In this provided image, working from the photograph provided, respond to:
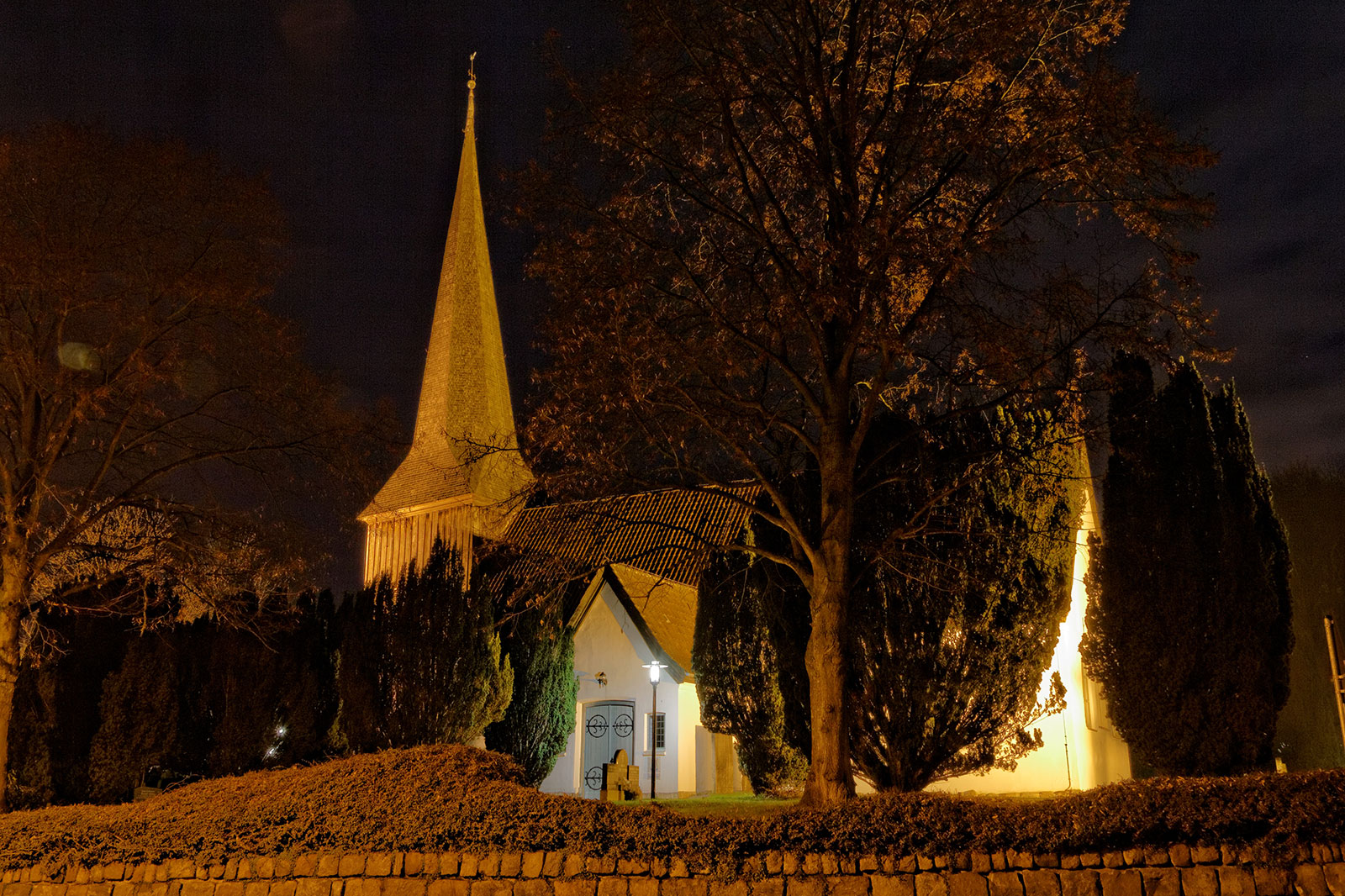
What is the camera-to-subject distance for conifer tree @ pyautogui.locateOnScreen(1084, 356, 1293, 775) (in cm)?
1374

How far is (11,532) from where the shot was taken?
17.0 meters

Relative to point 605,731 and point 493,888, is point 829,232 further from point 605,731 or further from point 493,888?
point 605,731

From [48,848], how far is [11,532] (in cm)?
658

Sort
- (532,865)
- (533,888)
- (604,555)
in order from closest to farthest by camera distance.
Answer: (533,888) < (532,865) < (604,555)

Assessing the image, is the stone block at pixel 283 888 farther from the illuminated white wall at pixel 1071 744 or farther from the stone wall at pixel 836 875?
the illuminated white wall at pixel 1071 744

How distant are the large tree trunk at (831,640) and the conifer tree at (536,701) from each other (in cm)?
1063

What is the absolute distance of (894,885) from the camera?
29.2ft

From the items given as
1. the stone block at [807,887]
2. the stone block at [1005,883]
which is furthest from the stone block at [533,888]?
the stone block at [1005,883]

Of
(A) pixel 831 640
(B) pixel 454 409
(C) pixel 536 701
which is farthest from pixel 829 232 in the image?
(B) pixel 454 409

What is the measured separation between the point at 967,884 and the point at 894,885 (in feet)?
1.86

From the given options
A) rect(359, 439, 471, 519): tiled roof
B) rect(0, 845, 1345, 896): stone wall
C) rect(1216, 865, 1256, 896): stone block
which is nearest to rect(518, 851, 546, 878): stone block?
rect(0, 845, 1345, 896): stone wall

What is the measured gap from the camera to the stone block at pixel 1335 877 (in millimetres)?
8539

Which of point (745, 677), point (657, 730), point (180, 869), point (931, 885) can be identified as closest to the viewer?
point (931, 885)

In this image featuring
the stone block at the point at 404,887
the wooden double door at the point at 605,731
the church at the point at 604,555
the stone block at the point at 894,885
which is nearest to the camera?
the stone block at the point at 894,885
